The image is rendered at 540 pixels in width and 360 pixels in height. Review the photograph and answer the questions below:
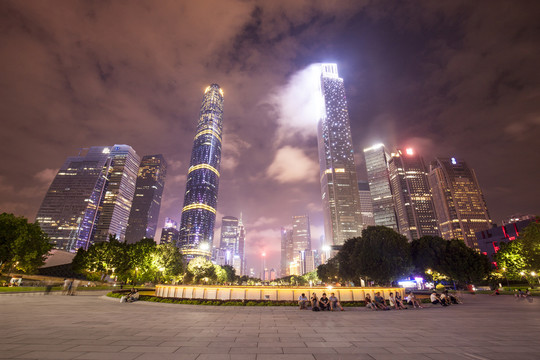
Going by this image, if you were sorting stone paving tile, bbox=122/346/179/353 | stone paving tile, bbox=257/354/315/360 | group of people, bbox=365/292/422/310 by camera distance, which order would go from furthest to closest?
group of people, bbox=365/292/422/310
stone paving tile, bbox=122/346/179/353
stone paving tile, bbox=257/354/315/360

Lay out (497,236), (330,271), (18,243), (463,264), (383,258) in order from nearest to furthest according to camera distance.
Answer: (18,243) < (383,258) < (463,264) < (330,271) < (497,236)

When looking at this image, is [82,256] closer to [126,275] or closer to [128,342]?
[126,275]

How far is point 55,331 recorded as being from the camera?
10.8m

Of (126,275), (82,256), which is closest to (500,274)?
(126,275)

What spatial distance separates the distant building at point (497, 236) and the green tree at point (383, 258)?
93197mm

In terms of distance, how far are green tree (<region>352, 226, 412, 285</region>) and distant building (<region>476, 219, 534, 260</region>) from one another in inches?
3669

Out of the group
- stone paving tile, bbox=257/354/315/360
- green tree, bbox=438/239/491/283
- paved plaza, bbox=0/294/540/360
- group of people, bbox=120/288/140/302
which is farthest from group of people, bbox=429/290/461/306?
green tree, bbox=438/239/491/283

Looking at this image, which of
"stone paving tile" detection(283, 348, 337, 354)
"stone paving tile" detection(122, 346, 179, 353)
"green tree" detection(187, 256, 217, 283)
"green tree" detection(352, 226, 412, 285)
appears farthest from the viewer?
"green tree" detection(187, 256, 217, 283)

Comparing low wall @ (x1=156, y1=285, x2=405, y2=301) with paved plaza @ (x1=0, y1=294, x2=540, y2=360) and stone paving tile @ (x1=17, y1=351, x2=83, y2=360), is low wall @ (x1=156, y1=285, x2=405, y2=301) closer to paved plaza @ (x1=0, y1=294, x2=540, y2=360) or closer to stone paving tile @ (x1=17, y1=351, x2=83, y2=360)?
paved plaza @ (x1=0, y1=294, x2=540, y2=360)

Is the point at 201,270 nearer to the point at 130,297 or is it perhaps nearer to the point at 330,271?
the point at 330,271

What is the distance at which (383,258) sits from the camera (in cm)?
5328

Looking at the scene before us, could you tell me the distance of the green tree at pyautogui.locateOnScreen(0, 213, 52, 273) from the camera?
46.1 m

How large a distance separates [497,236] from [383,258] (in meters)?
116

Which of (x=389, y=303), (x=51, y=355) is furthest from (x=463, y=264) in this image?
(x=51, y=355)
